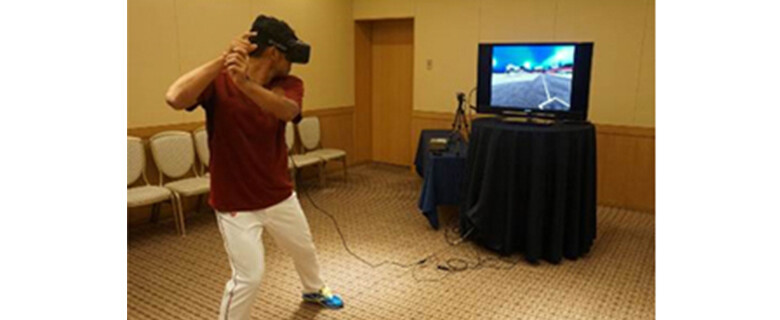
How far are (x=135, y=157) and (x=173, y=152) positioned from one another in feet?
1.33

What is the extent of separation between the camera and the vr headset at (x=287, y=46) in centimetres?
220

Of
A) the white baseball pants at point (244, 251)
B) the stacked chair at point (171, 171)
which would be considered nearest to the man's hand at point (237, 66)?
the white baseball pants at point (244, 251)

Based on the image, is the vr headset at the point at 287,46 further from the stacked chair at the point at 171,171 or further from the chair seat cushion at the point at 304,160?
the chair seat cushion at the point at 304,160

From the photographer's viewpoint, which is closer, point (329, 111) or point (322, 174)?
point (322, 174)

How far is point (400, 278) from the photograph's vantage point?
11.4 feet

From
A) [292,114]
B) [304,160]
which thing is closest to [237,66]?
[292,114]

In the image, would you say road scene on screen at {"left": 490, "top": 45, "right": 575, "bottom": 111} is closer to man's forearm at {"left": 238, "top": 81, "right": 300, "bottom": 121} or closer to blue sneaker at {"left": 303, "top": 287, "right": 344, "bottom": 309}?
A: blue sneaker at {"left": 303, "top": 287, "right": 344, "bottom": 309}

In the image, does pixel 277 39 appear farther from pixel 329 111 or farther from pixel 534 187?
pixel 329 111

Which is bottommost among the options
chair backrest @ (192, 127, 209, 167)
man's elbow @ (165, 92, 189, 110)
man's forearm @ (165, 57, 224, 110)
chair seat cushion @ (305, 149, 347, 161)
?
Answer: chair seat cushion @ (305, 149, 347, 161)

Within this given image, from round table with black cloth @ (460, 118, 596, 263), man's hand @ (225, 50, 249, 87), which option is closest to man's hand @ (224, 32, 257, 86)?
man's hand @ (225, 50, 249, 87)

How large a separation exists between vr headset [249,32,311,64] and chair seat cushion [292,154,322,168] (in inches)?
131

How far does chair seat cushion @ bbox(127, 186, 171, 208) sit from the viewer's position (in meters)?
3.95
